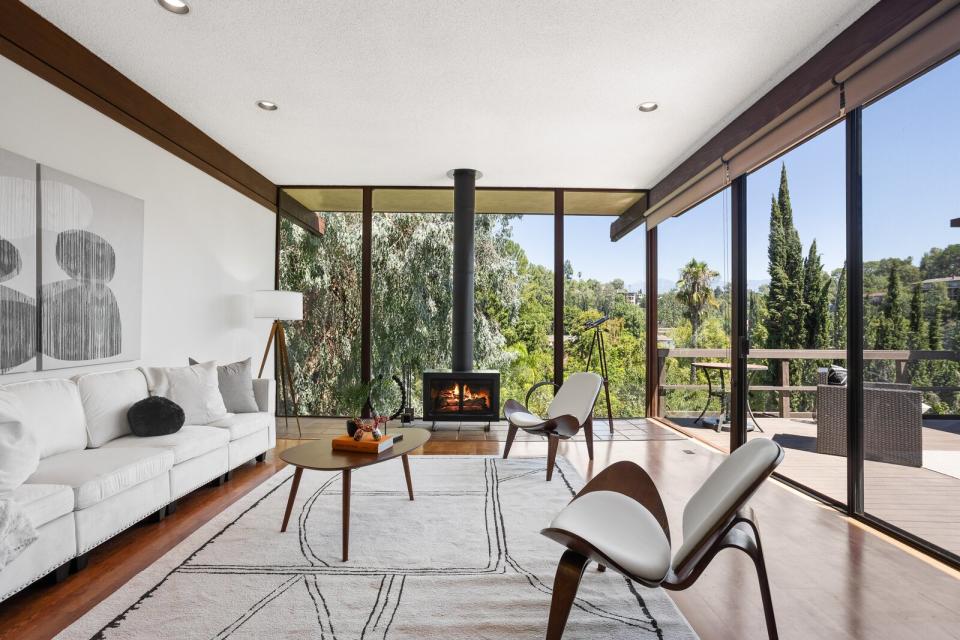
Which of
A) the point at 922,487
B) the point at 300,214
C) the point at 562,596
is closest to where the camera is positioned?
the point at 562,596

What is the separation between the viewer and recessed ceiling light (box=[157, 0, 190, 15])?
101 inches

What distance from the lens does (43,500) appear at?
198cm

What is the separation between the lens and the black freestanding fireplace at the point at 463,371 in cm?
528

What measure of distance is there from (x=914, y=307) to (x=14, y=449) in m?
4.15

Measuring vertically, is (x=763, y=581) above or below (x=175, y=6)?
below

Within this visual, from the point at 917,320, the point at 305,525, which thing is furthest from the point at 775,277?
the point at 305,525

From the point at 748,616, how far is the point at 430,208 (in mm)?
5336

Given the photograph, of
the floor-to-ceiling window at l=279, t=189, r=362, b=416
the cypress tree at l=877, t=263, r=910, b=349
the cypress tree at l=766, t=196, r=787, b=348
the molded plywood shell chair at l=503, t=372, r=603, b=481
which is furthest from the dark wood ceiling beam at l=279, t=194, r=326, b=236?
the cypress tree at l=877, t=263, r=910, b=349

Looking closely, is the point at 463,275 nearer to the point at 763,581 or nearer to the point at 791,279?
the point at 791,279

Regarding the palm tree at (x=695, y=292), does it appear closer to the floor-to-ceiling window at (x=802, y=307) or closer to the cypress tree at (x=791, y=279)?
the floor-to-ceiling window at (x=802, y=307)

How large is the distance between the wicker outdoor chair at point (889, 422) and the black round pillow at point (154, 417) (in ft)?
13.4

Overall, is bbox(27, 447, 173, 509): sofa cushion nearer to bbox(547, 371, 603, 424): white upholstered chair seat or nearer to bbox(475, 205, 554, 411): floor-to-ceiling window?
bbox(547, 371, 603, 424): white upholstered chair seat

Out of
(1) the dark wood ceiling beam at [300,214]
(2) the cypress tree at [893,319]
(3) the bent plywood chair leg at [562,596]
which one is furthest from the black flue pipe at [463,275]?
(3) the bent plywood chair leg at [562,596]

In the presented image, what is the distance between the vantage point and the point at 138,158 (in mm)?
3531
